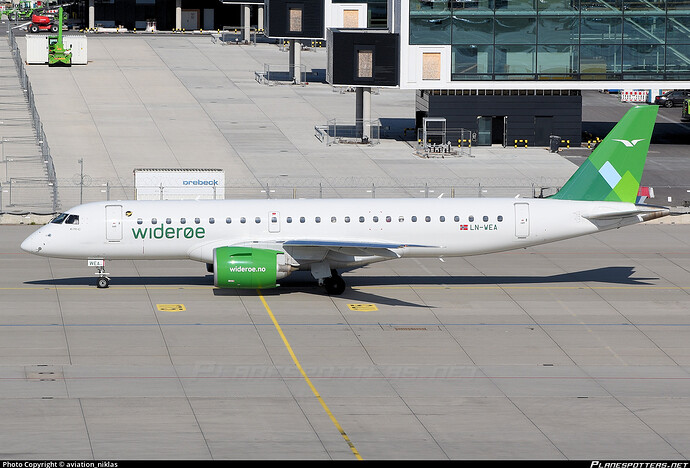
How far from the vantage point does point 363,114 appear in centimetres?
8556

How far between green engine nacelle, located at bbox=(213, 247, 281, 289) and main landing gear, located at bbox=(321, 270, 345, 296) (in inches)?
102

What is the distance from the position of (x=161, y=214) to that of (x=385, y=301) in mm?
9489

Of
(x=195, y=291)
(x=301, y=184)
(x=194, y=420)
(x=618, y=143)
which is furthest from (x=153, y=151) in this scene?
(x=194, y=420)

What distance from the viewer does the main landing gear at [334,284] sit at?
46.9 metres

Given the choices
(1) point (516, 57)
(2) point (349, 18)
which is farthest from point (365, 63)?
(2) point (349, 18)

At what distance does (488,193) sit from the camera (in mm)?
68062

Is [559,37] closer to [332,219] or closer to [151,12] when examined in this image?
[332,219]

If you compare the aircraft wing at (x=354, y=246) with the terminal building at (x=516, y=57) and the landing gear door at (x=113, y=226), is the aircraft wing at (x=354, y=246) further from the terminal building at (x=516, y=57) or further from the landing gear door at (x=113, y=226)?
the terminal building at (x=516, y=57)

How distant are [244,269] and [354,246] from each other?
4.29 m

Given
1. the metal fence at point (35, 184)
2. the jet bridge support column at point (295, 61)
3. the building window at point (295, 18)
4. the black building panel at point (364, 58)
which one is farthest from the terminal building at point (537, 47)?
the jet bridge support column at point (295, 61)

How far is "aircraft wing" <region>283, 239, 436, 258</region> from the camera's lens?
45250 mm

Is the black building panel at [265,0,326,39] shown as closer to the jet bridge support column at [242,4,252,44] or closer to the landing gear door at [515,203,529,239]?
the jet bridge support column at [242,4,252,44]

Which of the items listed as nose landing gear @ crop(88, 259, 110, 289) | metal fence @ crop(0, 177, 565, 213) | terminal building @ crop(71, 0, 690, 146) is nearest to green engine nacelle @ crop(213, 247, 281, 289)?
nose landing gear @ crop(88, 259, 110, 289)

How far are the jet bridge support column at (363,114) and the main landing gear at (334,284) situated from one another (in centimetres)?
3835
